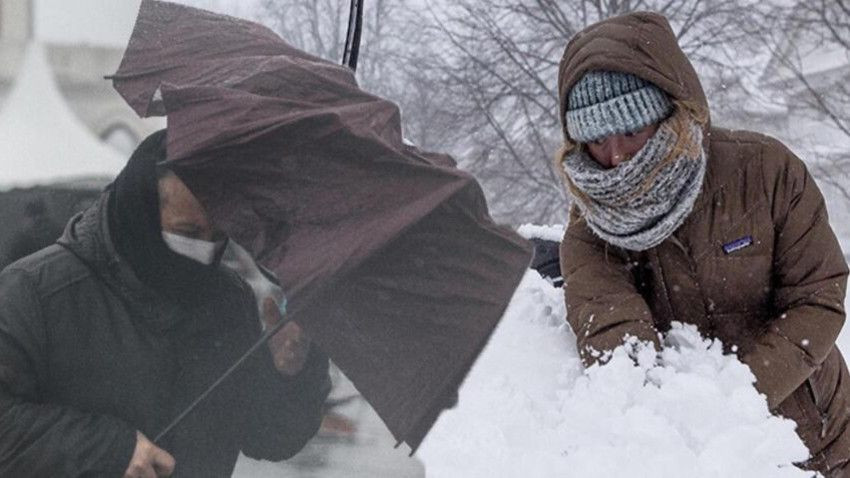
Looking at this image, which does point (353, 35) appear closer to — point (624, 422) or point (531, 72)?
point (624, 422)

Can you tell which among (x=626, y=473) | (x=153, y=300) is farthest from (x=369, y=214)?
(x=626, y=473)

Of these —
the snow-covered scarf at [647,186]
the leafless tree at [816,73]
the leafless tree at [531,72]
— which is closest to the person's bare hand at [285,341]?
the snow-covered scarf at [647,186]

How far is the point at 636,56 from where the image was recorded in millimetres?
2266

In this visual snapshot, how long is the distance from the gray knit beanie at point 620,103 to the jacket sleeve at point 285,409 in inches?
41.8

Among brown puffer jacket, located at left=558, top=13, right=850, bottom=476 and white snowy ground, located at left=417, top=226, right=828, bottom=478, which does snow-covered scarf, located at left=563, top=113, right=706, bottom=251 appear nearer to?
brown puffer jacket, located at left=558, top=13, right=850, bottom=476

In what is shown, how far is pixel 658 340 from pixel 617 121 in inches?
22.0

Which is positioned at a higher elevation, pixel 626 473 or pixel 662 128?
pixel 662 128

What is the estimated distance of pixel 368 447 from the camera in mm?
1586

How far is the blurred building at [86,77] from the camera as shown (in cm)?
144

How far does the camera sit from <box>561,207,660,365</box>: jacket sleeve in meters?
2.42

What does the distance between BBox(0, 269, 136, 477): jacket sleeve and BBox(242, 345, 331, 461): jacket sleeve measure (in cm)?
23

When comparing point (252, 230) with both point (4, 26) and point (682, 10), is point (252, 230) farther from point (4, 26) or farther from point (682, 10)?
point (682, 10)

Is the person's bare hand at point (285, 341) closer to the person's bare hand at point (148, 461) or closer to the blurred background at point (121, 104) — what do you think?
the blurred background at point (121, 104)

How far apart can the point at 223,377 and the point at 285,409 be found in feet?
0.39
